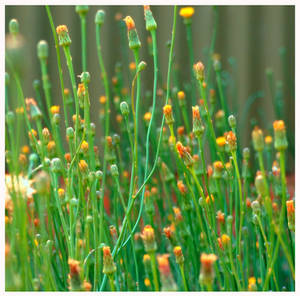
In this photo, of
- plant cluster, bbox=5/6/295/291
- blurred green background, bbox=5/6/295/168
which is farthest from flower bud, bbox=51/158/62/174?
blurred green background, bbox=5/6/295/168

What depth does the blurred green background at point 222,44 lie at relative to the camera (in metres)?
3.54

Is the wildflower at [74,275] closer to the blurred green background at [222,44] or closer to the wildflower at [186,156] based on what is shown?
the wildflower at [186,156]

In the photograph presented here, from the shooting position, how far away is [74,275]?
0.75 metres

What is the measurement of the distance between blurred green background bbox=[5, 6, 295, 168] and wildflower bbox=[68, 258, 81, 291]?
2.69 metres

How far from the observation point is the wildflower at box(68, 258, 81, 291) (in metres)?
0.74

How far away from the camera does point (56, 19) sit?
140 inches

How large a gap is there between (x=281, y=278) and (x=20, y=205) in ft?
3.65

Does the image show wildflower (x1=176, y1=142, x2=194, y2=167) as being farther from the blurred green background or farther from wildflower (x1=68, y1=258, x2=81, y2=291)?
the blurred green background

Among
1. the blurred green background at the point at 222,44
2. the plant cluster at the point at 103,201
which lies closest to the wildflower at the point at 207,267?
the plant cluster at the point at 103,201

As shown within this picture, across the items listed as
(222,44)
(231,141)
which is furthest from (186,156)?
(222,44)

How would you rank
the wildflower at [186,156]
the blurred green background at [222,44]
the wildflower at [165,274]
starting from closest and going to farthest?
the wildflower at [165,274] → the wildflower at [186,156] → the blurred green background at [222,44]

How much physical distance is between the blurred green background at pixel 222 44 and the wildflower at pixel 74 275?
106 inches
